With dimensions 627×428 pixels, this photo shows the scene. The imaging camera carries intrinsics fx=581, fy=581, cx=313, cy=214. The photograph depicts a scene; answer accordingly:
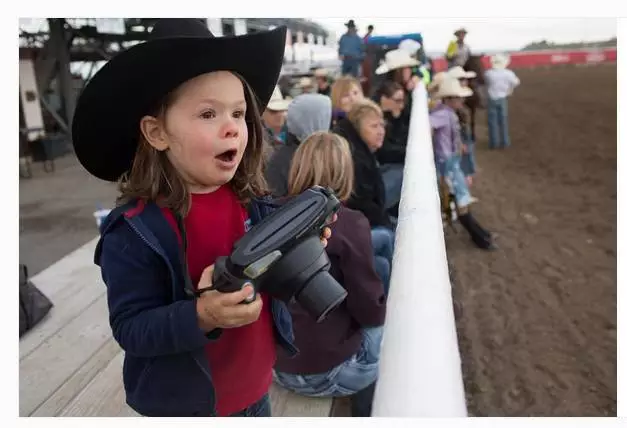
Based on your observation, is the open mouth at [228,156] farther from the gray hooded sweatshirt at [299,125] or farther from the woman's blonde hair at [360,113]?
the woman's blonde hair at [360,113]

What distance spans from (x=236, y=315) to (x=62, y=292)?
4.73 ft

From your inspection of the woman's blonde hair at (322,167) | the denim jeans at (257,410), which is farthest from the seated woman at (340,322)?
the denim jeans at (257,410)

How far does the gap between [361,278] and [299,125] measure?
0.69 meters

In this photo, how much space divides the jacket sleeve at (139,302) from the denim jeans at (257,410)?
202 mm

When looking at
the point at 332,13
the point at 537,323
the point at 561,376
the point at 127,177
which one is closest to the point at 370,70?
the point at 537,323

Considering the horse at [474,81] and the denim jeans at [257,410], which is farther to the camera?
the horse at [474,81]

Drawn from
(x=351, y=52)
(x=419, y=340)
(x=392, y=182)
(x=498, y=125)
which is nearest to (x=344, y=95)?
(x=392, y=182)

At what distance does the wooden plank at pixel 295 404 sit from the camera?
1130 mm

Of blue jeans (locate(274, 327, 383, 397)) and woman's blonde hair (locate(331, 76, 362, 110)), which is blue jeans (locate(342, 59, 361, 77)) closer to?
woman's blonde hair (locate(331, 76, 362, 110))

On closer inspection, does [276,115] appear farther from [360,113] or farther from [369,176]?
[369,176]

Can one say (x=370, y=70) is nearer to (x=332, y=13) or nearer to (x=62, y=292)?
(x=62, y=292)

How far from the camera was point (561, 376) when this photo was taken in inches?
78.3

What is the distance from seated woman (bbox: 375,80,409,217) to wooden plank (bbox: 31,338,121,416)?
46.4 inches

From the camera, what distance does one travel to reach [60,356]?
54.2 inches
